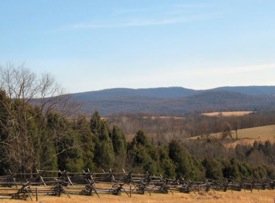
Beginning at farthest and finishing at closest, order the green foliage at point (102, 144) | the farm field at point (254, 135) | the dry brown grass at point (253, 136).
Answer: the farm field at point (254, 135)
the dry brown grass at point (253, 136)
the green foliage at point (102, 144)

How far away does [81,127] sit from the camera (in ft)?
148

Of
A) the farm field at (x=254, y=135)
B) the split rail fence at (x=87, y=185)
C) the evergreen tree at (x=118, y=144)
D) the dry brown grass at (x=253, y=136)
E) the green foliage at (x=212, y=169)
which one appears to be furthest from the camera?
the farm field at (x=254, y=135)

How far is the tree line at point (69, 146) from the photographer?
37625 millimetres

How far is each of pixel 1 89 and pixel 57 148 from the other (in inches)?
319

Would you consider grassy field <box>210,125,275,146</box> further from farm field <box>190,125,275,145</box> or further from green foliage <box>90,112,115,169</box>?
green foliage <box>90,112,115,169</box>

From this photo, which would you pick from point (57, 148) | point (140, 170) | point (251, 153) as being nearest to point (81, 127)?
point (57, 148)

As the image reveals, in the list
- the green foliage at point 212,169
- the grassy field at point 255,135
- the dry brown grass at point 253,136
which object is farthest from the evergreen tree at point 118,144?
the grassy field at point 255,135

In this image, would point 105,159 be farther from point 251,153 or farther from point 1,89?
point 251,153

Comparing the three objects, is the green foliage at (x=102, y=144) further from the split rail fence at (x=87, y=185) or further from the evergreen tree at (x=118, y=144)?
the split rail fence at (x=87, y=185)

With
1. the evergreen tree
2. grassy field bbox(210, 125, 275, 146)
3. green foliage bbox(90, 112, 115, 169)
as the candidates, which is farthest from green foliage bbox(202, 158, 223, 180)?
grassy field bbox(210, 125, 275, 146)

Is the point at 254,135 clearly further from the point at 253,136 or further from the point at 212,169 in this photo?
the point at 212,169

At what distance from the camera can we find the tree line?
123 feet

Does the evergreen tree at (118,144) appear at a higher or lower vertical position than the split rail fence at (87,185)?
higher

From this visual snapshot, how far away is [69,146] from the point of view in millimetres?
44156
